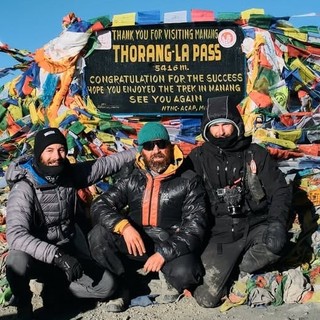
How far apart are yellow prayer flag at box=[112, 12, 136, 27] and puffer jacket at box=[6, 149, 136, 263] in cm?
203

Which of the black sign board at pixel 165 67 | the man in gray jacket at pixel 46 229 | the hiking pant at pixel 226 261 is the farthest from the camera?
the black sign board at pixel 165 67

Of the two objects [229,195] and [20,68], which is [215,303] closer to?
[229,195]

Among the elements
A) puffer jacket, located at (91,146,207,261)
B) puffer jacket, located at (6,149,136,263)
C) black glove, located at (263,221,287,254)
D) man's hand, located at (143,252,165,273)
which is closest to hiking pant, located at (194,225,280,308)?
black glove, located at (263,221,287,254)

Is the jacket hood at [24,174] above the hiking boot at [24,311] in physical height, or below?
above

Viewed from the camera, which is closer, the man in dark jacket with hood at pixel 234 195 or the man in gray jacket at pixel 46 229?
the man in gray jacket at pixel 46 229

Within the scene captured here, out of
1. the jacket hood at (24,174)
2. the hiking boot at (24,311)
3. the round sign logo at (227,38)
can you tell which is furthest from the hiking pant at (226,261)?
the round sign logo at (227,38)

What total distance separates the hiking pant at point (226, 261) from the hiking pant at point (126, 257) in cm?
9

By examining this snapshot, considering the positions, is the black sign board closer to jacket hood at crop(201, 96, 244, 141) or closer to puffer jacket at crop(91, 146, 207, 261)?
jacket hood at crop(201, 96, 244, 141)

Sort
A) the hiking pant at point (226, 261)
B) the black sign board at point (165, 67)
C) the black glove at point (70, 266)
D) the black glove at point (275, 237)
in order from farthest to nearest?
the black sign board at point (165, 67) → the hiking pant at point (226, 261) → the black glove at point (275, 237) → the black glove at point (70, 266)

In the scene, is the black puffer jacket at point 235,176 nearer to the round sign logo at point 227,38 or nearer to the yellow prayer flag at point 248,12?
the round sign logo at point 227,38

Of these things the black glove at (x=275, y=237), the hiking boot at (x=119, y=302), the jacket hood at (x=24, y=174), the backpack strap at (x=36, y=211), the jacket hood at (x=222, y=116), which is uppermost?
the jacket hood at (x=222, y=116)

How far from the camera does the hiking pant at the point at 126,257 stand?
4.94 metres

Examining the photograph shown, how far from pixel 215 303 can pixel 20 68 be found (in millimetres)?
3650

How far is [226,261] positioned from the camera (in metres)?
5.16
